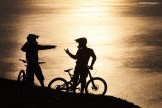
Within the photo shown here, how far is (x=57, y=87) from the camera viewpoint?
13.9 metres

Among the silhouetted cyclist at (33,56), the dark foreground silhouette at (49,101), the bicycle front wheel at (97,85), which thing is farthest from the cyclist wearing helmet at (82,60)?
the silhouetted cyclist at (33,56)

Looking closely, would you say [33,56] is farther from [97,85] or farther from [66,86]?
[97,85]

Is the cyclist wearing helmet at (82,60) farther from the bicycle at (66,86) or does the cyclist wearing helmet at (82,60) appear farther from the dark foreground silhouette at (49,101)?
the dark foreground silhouette at (49,101)

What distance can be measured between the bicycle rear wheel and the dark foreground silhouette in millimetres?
143

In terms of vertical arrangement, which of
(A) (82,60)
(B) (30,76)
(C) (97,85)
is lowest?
(C) (97,85)

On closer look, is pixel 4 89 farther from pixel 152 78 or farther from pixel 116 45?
pixel 116 45

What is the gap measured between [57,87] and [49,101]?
854 mm

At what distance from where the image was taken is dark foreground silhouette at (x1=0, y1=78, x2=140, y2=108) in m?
12.5

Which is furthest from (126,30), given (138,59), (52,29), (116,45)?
(138,59)

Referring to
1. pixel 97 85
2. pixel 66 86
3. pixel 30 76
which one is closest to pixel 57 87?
pixel 66 86

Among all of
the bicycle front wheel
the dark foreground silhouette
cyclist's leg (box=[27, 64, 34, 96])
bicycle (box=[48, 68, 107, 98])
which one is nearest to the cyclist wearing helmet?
bicycle (box=[48, 68, 107, 98])

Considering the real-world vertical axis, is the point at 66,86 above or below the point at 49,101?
above

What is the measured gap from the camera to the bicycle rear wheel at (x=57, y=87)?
1382 cm

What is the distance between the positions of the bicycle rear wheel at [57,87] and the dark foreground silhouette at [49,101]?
5.6 inches
